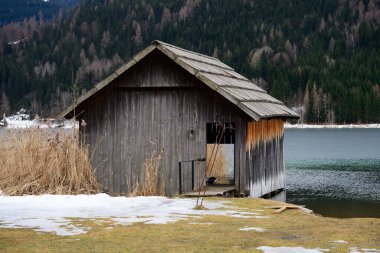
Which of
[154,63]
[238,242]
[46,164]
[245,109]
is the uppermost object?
[154,63]

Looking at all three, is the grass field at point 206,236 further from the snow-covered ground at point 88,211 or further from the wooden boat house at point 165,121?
the wooden boat house at point 165,121

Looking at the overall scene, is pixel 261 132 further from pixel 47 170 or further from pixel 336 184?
pixel 336 184

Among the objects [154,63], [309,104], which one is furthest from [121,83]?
[309,104]

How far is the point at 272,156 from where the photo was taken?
2277 cm

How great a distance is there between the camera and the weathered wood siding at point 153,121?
61.3 feet

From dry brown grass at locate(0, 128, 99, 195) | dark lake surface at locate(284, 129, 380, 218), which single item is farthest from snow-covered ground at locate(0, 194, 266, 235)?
dark lake surface at locate(284, 129, 380, 218)

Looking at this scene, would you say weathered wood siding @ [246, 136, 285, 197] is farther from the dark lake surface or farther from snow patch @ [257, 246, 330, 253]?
snow patch @ [257, 246, 330, 253]

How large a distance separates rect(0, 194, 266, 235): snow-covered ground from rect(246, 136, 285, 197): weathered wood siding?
407 cm

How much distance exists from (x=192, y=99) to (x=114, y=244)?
974 centimetres

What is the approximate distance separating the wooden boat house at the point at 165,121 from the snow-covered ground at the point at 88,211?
364cm

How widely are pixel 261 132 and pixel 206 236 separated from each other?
421 inches

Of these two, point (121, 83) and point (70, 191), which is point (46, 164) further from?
point (121, 83)

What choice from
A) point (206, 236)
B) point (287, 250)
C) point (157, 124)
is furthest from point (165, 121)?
point (287, 250)

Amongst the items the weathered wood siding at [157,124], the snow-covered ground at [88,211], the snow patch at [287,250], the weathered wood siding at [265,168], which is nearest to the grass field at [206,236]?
the snow patch at [287,250]
